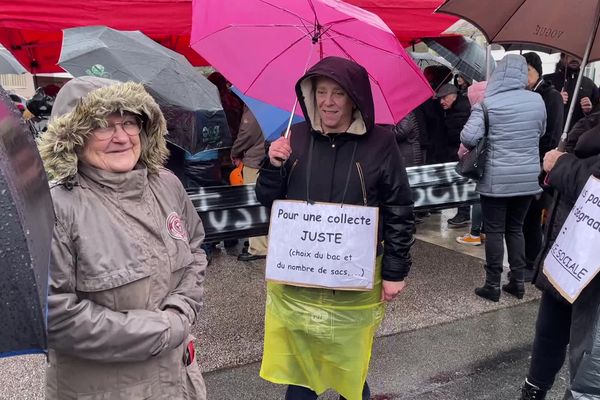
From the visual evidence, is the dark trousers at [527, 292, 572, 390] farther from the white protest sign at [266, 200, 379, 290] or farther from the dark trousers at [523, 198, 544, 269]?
the dark trousers at [523, 198, 544, 269]

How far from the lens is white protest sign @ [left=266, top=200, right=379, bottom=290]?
2.37m

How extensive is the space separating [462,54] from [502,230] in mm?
3422

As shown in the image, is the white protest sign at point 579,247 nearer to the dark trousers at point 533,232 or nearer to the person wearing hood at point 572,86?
the dark trousers at point 533,232

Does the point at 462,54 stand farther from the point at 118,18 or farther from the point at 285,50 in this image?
the point at 285,50

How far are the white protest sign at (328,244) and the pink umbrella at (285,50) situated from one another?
2.59ft

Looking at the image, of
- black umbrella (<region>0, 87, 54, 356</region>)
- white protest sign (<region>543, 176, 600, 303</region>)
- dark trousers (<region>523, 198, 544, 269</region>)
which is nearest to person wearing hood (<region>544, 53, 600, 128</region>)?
dark trousers (<region>523, 198, 544, 269</region>)

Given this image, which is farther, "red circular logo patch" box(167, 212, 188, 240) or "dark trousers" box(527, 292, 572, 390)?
"dark trousers" box(527, 292, 572, 390)

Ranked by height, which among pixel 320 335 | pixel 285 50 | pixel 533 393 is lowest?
pixel 533 393

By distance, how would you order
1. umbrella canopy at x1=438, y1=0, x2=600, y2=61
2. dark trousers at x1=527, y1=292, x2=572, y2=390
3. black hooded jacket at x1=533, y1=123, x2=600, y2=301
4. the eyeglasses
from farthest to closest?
umbrella canopy at x1=438, y1=0, x2=600, y2=61 → dark trousers at x1=527, y1=292, x2=572, y2=390 → black hooded jacket at x1=533, y1=123, x2=600, y2=301 → the eyeglasses

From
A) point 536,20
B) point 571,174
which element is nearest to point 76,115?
point 571,174

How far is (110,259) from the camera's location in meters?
1.61

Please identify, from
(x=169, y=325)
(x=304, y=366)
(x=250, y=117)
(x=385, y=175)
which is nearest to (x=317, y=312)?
(x=304, y=366)

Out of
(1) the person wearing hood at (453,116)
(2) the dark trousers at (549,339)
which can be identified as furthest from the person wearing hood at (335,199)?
(1) the person wearing hood at (453,116)

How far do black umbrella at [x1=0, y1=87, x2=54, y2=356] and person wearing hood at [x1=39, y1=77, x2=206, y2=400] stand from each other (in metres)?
0.67
